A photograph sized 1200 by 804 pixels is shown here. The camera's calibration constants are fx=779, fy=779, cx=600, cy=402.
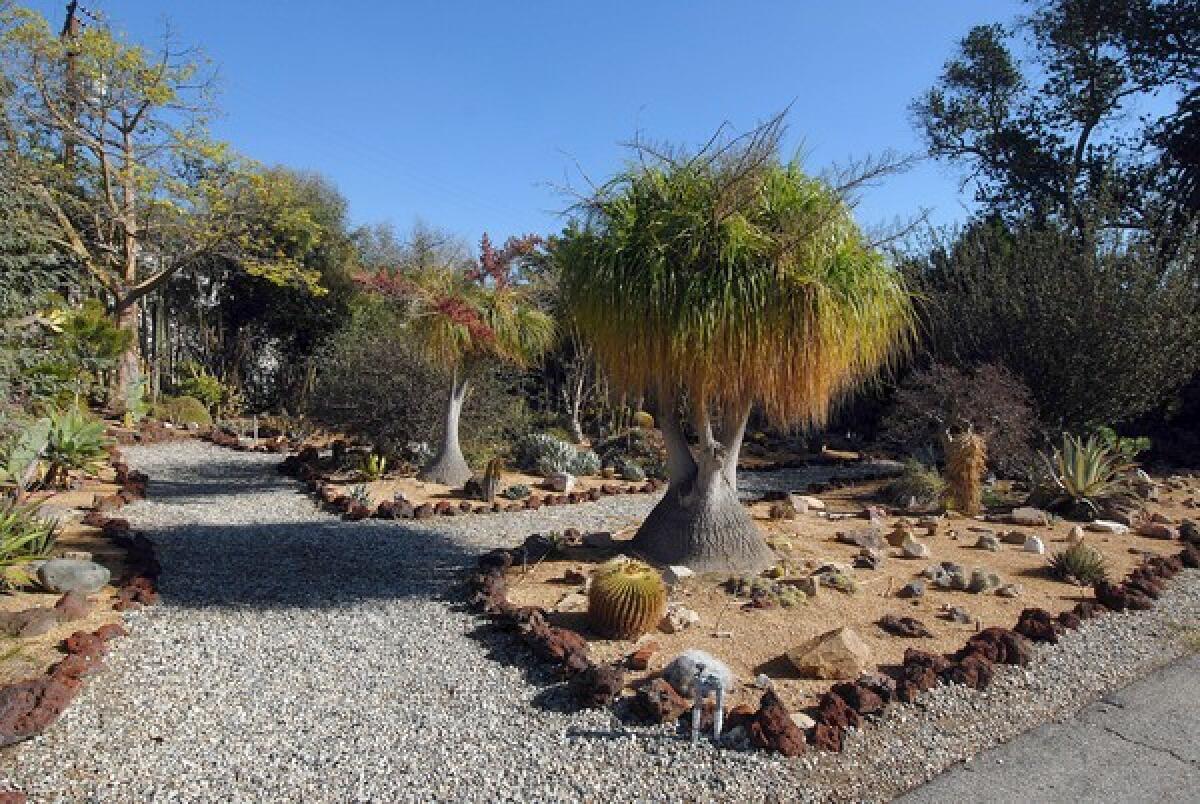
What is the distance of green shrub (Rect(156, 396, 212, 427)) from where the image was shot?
14617mm

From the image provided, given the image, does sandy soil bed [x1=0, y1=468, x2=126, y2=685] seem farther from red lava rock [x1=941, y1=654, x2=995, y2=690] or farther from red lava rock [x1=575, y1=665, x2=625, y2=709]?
red lava rock [x1=941, y1=654, x2=995, y2=690]

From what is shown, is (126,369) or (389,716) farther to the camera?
(126,369)

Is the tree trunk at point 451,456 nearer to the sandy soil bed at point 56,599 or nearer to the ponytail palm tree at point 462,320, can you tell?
the ponytail palm tree at point 462,320

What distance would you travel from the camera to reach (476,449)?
34.8ft

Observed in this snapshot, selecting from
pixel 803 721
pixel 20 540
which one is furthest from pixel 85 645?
pixel 803 721

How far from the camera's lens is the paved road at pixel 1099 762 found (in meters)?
3.17

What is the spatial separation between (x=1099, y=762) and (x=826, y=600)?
2003 millimetres

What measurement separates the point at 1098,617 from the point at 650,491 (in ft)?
18.6

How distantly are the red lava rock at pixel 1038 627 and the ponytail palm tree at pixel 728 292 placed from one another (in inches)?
67.7

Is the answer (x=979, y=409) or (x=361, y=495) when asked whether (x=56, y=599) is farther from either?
(x=979, y=409)

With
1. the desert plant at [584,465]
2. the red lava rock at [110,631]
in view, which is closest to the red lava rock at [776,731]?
the red lava rock at [110,631]

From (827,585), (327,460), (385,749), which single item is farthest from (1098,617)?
(327,460)

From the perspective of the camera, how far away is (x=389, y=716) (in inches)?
143

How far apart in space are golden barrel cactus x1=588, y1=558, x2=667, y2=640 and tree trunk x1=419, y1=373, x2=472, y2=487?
5285 mm
